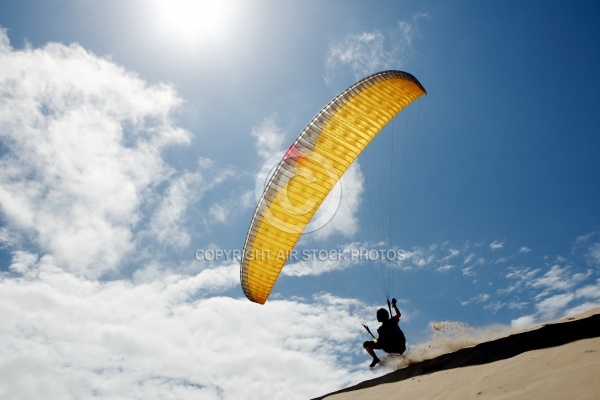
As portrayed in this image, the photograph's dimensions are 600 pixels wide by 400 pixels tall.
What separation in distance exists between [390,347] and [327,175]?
4556 mm

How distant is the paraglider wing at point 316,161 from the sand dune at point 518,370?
402 cm

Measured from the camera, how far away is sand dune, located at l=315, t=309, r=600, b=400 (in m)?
4.72

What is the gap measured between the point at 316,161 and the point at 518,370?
5.67 meters

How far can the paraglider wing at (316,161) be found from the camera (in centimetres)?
922

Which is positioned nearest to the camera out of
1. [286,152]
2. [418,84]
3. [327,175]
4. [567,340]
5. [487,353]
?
[567,340]

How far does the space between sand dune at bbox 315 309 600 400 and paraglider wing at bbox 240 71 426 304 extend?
402 cm

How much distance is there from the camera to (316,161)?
9.45 m

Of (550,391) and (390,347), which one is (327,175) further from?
(550,391)

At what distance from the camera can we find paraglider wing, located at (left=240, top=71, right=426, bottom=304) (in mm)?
9219

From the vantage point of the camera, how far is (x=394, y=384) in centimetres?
846

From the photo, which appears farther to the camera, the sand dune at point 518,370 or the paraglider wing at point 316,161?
the paraglider wing at point 316,161

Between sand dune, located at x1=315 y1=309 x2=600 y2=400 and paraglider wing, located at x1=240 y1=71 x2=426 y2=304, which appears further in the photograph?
paraglider wing, located at x1=240 y1=71 x2=426 y2=304

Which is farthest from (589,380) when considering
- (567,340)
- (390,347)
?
(390,347)

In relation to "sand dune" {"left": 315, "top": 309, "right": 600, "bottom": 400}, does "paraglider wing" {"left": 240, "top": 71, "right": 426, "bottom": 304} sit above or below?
above
